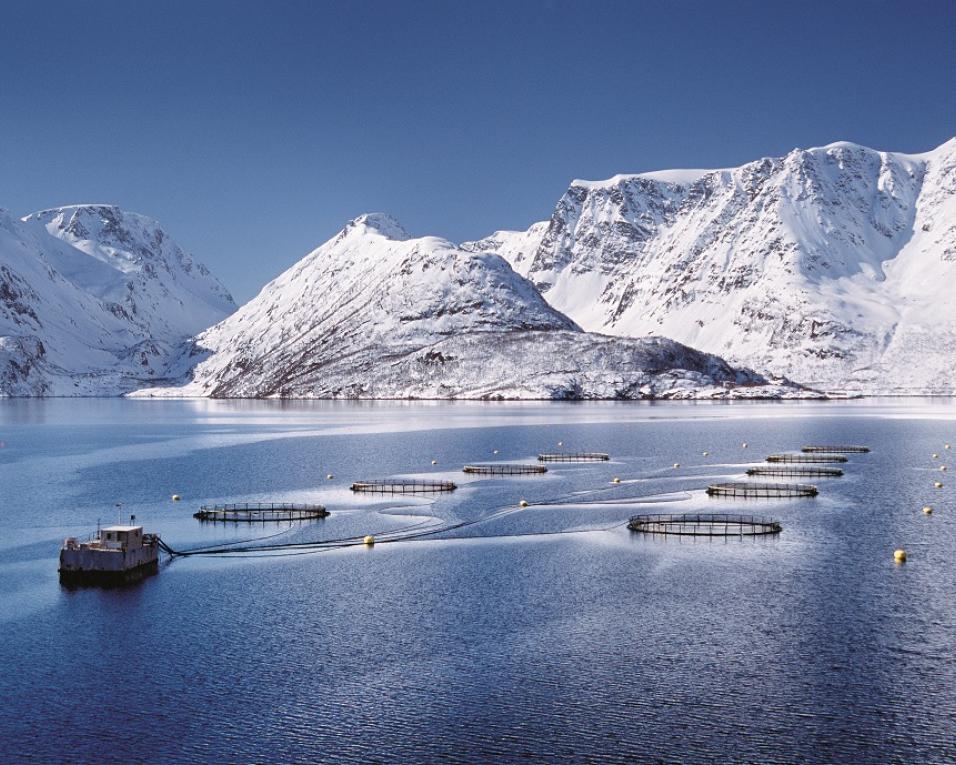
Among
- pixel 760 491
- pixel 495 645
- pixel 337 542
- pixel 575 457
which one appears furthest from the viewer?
pixel 575 457

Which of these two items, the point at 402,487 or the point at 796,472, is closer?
the point at 402,487

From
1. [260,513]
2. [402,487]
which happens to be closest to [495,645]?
[260,513]

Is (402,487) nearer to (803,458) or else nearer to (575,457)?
(575,457)

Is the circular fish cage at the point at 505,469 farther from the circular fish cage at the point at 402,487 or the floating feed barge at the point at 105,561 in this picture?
the floating feed barge at the point at 105,561

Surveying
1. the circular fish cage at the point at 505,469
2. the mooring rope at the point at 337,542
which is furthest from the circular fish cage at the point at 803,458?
the mooring rope at the point at 337,542

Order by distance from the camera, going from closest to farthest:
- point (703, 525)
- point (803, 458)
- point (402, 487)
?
point (703, 525), point (402, 487), point (803, 458)

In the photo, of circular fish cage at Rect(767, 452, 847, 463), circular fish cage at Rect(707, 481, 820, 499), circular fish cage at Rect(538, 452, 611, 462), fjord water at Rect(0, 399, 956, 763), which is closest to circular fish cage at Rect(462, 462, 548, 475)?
circular fish cage at Rect(538, 452, 611, 462)

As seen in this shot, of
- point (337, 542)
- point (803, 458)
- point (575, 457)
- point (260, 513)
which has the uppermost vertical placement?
point (575, 457)
